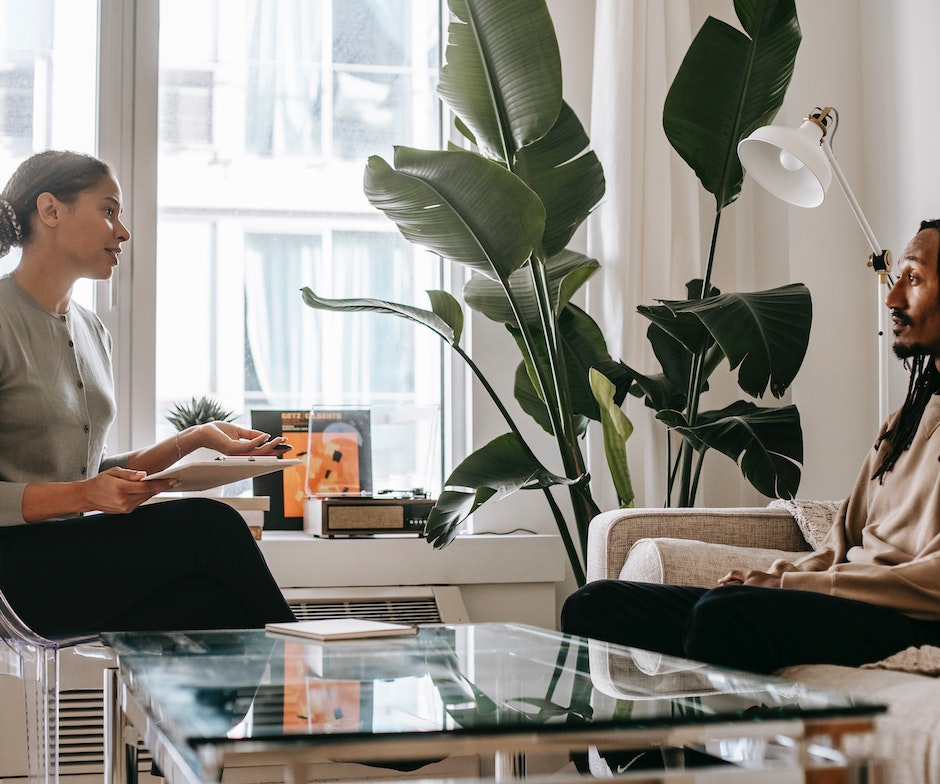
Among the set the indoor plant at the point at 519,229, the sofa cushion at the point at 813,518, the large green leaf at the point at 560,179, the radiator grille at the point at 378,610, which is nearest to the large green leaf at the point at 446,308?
the indoor plant at the point at 519,229

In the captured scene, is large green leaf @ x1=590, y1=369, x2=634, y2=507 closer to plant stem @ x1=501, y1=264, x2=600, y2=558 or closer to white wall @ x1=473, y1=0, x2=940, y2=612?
plant stem @ x1=501, y1=264, x2=600, y2=558

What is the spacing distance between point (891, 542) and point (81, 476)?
1.46 metres

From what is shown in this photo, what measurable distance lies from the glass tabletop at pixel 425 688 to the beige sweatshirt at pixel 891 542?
1.49 ft

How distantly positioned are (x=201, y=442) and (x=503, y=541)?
1.02 m

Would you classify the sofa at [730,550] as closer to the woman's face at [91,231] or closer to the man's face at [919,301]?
the man's face at [919,301]

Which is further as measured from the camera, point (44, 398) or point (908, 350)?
point (44, 398)

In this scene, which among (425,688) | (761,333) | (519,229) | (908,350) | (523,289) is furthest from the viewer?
(523,289)

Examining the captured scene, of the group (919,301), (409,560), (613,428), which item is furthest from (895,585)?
(409,560)

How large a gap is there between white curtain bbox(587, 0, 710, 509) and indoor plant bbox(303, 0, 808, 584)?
17 centimetres

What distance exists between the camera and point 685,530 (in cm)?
205

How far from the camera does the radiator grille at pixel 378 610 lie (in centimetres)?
269

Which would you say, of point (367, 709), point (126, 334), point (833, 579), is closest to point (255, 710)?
point (367, 709)

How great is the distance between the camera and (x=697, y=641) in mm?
1546

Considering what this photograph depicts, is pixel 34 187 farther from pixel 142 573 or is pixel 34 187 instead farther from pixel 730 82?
pixel 730 82
